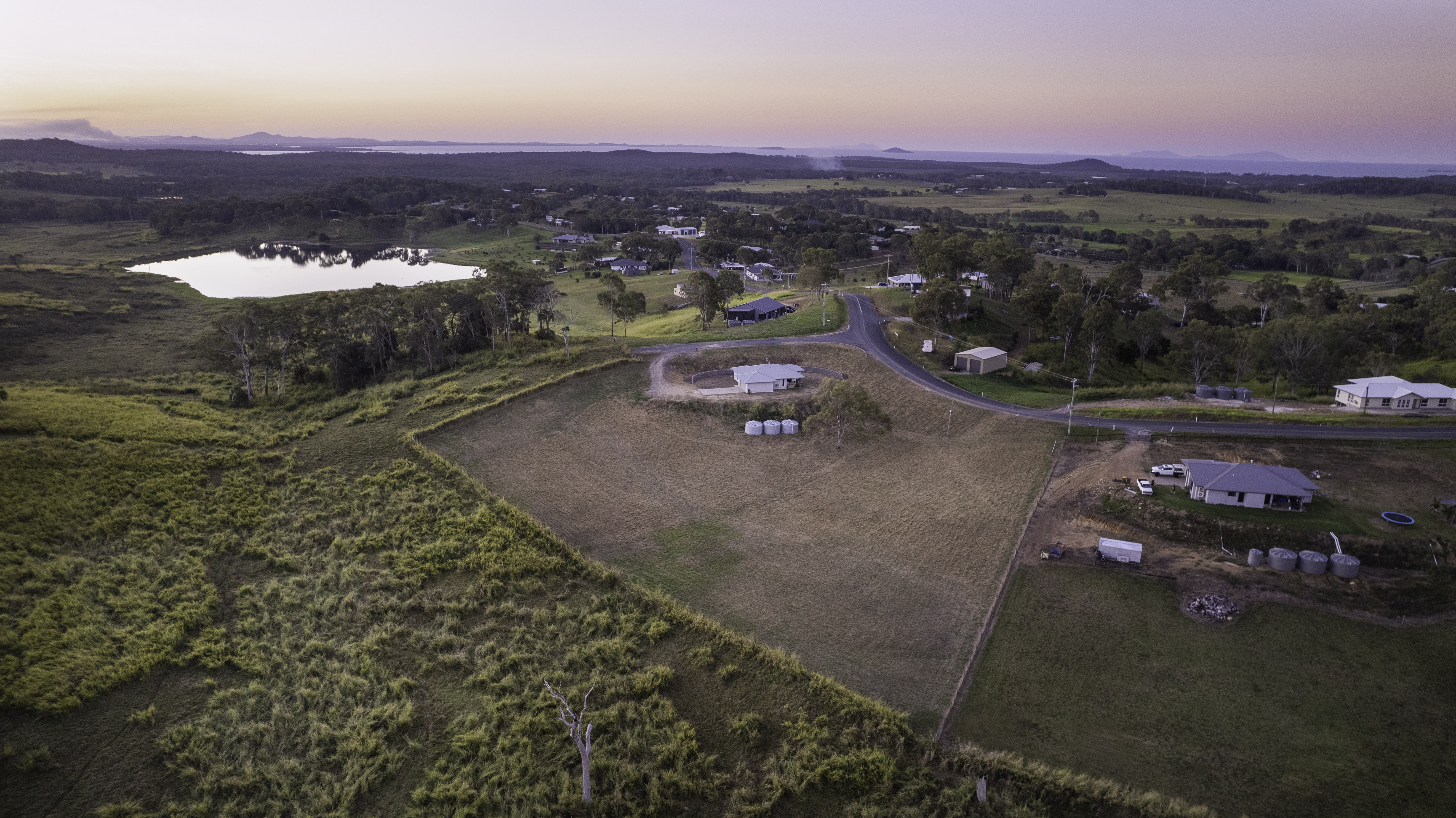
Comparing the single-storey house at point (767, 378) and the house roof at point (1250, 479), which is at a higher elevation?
the single-storey house at point (767, 378)

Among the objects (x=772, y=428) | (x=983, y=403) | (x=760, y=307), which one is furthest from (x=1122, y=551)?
(x=760, y=307)

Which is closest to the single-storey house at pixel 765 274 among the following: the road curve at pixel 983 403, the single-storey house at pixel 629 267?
the single-storey house at pixel 629 267

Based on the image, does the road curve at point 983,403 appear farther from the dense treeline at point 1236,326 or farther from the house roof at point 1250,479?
the dense treeline at point 1236,326

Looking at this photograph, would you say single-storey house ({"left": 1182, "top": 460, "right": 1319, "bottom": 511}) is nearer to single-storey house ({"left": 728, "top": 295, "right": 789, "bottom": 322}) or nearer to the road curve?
the road curve

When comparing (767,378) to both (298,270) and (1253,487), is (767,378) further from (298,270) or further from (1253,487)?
(298,270)

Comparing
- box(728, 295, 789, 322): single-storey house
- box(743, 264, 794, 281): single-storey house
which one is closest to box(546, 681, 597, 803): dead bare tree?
box(728, 295, 789, 322): single-storey house
